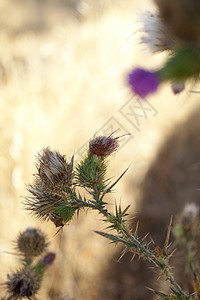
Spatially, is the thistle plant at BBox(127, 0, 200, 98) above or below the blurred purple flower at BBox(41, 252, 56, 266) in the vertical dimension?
above

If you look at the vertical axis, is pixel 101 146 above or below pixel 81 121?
below

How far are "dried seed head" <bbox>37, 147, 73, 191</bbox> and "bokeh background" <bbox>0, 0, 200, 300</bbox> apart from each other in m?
1.07

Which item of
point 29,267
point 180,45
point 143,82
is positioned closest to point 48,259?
point 29,267

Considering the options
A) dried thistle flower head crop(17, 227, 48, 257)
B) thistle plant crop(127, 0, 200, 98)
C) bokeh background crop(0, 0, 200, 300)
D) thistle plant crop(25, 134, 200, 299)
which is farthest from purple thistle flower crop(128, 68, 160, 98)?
bokeh background crop(0, 0, 200, 300)

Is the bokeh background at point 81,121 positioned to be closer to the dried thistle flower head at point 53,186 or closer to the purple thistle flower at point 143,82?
the dried thistle flower head at point 53,186

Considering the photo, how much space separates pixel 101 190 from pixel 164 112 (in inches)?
88.5

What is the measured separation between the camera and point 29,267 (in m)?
1.25

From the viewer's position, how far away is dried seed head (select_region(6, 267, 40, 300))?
1155mm

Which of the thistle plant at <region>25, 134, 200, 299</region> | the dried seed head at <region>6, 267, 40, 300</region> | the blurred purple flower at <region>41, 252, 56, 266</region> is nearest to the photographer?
the thistle plant at <region>25, 134, 200, 299</region>

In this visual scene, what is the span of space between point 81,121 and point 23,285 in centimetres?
222

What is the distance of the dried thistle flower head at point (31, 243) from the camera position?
1250 mm

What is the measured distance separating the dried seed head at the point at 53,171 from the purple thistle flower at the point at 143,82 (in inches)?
14.7

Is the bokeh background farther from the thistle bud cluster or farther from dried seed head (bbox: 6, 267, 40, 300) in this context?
the thistle bud cluster

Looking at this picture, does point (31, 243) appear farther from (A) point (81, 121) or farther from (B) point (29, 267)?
(A) point (81, 121)
